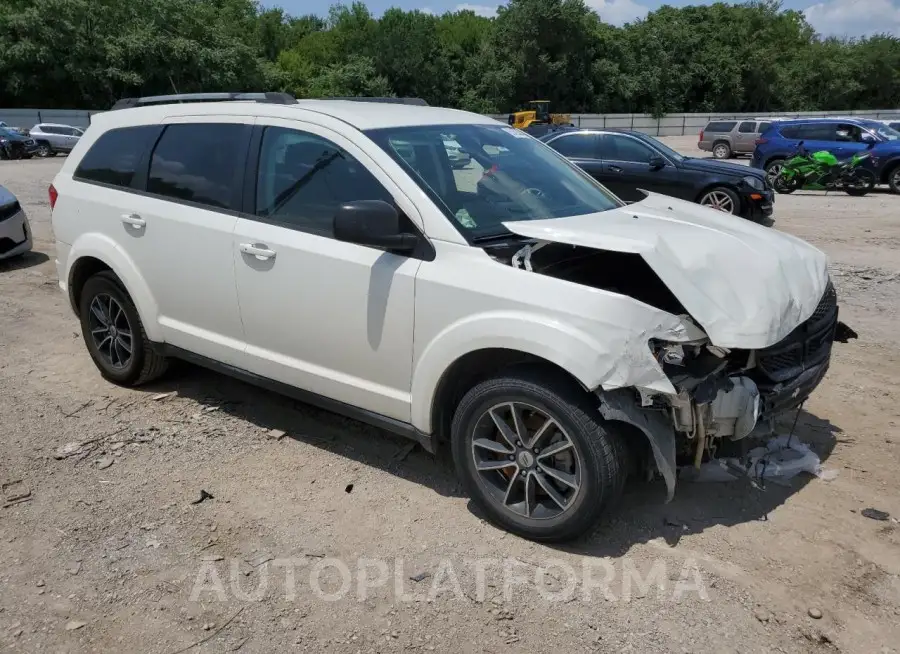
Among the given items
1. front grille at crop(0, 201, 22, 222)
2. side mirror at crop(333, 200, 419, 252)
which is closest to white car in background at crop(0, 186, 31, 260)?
front grille at crop(0, 201, 22, 222)

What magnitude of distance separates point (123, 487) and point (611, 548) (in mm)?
2515

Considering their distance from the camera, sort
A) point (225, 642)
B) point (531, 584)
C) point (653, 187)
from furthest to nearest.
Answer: point (653, 187), point (531, 584), point (225, 642)

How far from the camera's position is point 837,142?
1906cm

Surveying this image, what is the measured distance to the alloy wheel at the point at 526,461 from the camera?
3270mm

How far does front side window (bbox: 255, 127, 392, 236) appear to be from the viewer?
3742mm

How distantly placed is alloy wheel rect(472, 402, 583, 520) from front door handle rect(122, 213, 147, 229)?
253 centimetres

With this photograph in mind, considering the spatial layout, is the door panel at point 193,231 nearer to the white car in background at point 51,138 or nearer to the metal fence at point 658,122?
the white car in background at point 51,138

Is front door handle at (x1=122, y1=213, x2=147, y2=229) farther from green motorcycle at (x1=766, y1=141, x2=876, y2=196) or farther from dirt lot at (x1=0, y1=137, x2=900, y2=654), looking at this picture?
green motorcycle at (x1=766, y1=141, x2=876, y2=196)

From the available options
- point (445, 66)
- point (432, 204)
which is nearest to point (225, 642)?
point (432, 204)

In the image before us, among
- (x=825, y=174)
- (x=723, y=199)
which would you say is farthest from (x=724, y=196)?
(x=825, y=174)

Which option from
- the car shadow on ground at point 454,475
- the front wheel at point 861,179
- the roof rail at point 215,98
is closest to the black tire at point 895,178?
the front wheel at point 861,179

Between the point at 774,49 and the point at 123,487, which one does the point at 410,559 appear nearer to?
the point at 123,487

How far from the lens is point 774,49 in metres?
66.8

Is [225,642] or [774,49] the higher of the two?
[774,49]
